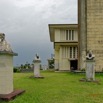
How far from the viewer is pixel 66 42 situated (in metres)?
47.5

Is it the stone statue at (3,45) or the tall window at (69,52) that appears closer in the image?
the stone statue at (3,45)

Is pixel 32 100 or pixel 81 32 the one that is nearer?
pixel 32 100

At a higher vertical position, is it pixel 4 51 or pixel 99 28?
pixel 99 28

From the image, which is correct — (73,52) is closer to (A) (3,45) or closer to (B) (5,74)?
(A) (3,45)

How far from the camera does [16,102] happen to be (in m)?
10.1

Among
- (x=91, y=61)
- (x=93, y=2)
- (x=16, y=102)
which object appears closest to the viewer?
(x=16, y=102)

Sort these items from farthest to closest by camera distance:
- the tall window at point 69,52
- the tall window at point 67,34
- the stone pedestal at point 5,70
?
the tall window at point 69,52 < the tall window at point 67,34 < the stone pedestal at point 5,70

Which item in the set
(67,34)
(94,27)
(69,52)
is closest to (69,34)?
(67,34)

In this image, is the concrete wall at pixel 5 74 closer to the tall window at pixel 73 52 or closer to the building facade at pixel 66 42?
the building facade at pixel 66 42

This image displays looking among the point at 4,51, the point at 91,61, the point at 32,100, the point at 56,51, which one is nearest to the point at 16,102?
the point at 32,100

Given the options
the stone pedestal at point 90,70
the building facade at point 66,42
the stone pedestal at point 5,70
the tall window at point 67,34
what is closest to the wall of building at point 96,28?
the stone pedestal at point 90,70

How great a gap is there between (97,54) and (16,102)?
20412mm

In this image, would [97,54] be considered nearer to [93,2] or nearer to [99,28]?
[99,28]

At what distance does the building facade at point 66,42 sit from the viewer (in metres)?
47.2
